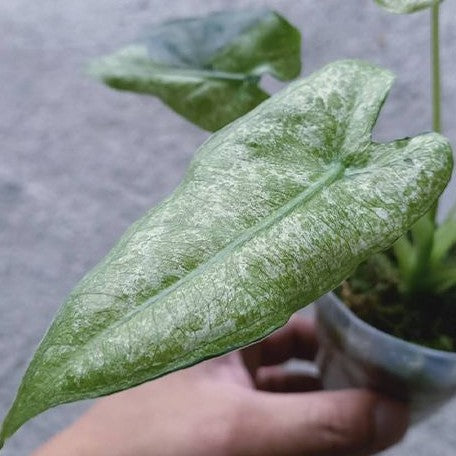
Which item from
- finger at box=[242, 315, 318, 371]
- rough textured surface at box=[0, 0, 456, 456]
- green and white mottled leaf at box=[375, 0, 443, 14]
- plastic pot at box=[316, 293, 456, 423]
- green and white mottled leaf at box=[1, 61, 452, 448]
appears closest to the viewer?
green and white mottled leaf at box=[1, 61, 452, 448]

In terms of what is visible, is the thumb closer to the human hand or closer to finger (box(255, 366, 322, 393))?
the human hand

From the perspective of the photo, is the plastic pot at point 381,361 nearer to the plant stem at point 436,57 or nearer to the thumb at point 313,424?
the thumb at point 313,424

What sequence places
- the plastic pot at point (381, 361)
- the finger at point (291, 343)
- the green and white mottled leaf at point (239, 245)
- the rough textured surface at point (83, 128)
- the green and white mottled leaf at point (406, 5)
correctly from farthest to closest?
the rough textured surface at point (83, 128) < the finger at point (291, 343) < the plastic pot at point (381, 361) < the green and white mottled leaf at point (406, 5) < the green and white mottled leaf at point (239, 245)

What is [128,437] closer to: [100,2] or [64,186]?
[64,186]

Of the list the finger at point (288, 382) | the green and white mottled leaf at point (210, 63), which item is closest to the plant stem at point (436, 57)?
the green and white mottled leaf at point (210, 63)

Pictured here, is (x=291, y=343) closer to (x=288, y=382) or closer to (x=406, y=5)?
(x=288, y=382)

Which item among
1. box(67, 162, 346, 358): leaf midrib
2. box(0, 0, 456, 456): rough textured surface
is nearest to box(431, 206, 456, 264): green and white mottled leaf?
box(67, 162, 346, 358): leaf midrib

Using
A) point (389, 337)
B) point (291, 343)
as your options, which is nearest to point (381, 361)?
point (389, 337)
